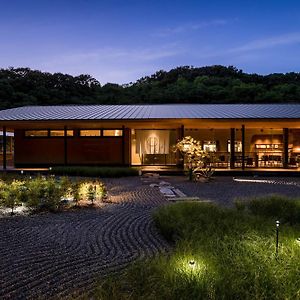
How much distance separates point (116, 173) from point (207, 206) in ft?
27.2

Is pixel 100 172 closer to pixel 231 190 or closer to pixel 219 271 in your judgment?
pixel 231 190

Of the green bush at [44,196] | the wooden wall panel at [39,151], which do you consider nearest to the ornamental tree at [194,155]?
the green bush at [44,196]

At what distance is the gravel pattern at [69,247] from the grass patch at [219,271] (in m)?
0.43

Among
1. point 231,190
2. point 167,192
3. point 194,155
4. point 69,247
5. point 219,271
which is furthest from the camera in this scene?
point 194,155

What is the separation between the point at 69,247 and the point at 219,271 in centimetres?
213

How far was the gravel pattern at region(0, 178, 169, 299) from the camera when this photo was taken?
11.3 feet

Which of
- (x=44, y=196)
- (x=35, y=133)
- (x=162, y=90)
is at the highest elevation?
(x=162, y=90)

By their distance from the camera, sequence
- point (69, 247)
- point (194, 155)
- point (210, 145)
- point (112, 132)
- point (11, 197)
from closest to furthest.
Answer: point (69, 247) → point (11, 197) → point (194, 155) → point (112, 132) → point (210, 145)

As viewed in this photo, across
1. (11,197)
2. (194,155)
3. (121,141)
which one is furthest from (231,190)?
(121,141)

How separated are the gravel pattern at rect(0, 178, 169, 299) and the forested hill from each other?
75.7 feet

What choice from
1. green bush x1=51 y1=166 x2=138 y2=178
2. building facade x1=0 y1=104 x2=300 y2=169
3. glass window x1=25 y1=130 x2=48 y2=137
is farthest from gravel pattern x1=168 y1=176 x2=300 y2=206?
glass window x1=25 y1=130 x2=48 y2=137

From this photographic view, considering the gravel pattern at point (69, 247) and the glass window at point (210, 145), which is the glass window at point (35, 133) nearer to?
the glass window at point (210, 145)

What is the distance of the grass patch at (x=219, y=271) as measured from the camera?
2.87 m

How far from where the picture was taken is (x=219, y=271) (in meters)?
3.24
